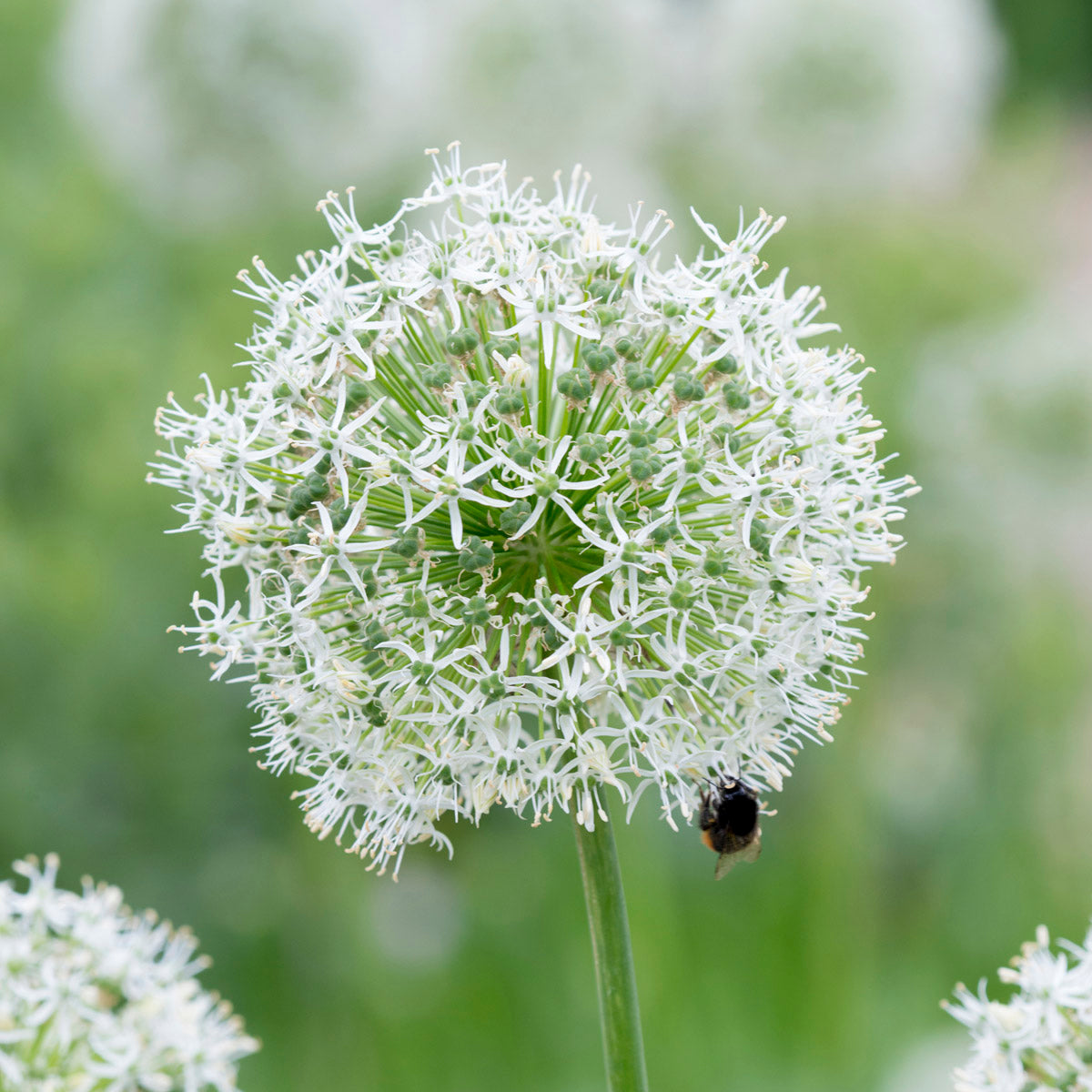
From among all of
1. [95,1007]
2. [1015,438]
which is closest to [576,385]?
[95,1007]

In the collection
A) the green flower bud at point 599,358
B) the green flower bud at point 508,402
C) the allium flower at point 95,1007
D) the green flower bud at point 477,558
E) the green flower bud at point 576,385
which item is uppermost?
the green flower bud at point 599,358

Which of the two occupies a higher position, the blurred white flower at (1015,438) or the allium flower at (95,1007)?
the blurred white flower at (1015,438)

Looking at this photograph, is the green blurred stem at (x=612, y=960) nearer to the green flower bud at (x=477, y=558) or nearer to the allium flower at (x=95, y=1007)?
the green flower bud at (x=477, y=558)

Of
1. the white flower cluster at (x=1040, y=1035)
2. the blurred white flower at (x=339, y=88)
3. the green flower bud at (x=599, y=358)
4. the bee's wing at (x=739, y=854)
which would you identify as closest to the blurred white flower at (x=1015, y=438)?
the blurred white flower at (x=339, y=88)

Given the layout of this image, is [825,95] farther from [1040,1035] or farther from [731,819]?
[1040,1035]

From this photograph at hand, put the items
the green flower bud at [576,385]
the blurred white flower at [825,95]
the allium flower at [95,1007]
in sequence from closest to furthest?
the green flower bud at [576,385]
the allium flower at [95,1007]
the blurred white flower at [825,95]

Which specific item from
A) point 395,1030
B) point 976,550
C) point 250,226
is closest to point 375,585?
point 395,1030

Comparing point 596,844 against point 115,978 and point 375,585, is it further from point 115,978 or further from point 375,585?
point 115,978
